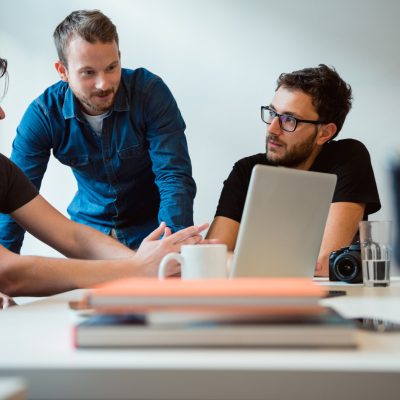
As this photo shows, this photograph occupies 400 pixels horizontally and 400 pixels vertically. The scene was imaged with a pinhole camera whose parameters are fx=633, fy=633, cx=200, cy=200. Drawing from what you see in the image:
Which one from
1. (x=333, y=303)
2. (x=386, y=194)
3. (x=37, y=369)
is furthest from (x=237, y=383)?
(x=386, y=194)

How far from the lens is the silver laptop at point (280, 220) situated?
4.02ft

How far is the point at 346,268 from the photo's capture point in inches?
64.6

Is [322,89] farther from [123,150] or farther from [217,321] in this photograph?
[217,321]

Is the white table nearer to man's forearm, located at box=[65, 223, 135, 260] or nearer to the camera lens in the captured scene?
the camera lens

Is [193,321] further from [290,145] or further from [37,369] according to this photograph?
[290,145]

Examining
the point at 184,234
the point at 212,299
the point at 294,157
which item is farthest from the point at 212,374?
the point at 294,157

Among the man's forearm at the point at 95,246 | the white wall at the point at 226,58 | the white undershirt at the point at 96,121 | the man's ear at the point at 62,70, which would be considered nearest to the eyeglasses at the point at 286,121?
the white undershirt at the point at 96,121

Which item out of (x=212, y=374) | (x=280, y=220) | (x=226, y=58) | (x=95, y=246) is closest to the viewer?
(x=212, y=374)

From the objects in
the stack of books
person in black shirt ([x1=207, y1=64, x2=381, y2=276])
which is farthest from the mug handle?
person in black shirt ([x1=207, y1=64, x2=381, y2=276])

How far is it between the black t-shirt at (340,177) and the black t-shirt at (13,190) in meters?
0.85

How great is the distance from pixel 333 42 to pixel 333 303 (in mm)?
3306

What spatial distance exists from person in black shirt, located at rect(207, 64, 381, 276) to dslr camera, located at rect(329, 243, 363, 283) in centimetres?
81

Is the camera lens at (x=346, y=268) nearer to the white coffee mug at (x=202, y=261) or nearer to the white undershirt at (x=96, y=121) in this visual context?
the white coffee mug at (x=202, y=261)

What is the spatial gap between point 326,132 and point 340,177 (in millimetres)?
A: 351
